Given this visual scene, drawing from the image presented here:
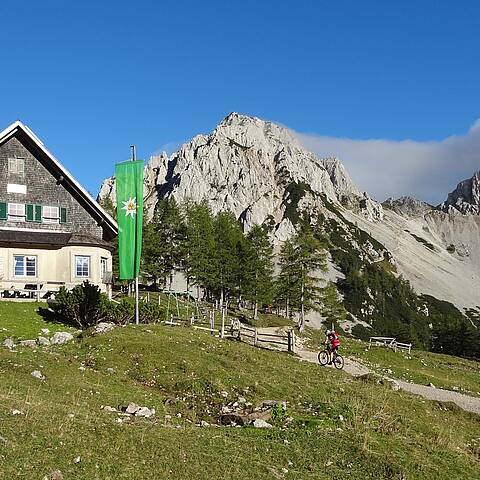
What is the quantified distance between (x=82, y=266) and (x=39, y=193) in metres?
7.09

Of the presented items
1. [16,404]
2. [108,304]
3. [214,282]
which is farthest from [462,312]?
[16,404]

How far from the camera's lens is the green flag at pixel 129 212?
31422 millimetres

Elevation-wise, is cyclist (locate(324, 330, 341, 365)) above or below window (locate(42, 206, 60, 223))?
below

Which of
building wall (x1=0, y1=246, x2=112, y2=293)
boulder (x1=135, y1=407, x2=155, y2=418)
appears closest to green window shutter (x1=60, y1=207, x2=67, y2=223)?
building wall (x1=0, y1=246, x2=112, y2=293)

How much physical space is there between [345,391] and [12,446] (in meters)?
14.5

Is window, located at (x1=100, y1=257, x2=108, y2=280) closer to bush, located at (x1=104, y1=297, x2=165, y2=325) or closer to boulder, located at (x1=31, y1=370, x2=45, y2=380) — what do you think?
bush, located at (x1=104, y1=297, x2=165, y2=325)

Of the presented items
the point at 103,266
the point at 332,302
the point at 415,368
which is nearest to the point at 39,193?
the point at 103,266

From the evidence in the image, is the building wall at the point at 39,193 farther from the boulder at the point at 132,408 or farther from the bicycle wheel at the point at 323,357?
the boulder at the point at 132,408

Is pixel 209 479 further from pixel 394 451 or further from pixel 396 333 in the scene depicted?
pixel 396 333

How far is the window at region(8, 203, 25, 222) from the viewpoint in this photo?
42.2m

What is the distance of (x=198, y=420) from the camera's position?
55.4ft

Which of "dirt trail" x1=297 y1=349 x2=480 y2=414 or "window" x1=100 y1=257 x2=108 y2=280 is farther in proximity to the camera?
"window" x1=100 y1=257 x2=108 y2=280

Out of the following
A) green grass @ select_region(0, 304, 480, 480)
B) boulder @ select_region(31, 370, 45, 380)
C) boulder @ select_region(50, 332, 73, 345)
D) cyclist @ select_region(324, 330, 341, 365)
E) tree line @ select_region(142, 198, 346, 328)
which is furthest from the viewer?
tree line @ select_region(142, 198, 346, 328)

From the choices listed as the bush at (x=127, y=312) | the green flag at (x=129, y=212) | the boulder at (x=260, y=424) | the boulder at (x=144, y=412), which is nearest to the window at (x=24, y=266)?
the bush at (x=127, y=312)
